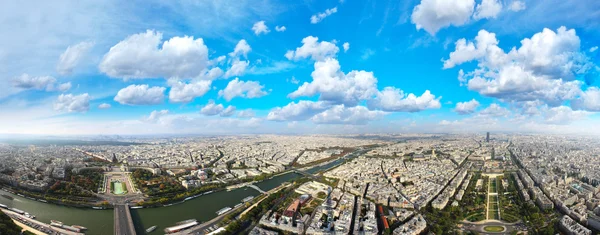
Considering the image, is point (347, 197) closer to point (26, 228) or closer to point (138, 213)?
point (138, 213)

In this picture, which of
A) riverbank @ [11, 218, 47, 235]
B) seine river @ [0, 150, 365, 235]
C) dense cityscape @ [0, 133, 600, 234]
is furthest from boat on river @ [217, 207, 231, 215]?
riverbank @ [11, 218, 47, 235]

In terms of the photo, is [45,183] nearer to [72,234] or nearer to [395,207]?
[72,234]

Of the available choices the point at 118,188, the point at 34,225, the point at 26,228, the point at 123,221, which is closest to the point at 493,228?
the point at 123,221

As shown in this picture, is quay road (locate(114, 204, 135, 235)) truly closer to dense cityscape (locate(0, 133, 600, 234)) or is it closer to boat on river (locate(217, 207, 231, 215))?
dense cityscape (locate(0, 133, 600, 234))

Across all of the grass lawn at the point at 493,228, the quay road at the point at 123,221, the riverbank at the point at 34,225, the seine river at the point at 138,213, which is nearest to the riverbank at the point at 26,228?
the riverbank at the point at 34,225

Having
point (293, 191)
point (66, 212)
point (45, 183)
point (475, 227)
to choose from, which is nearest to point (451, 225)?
point (475, 227)

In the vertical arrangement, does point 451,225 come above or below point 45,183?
below

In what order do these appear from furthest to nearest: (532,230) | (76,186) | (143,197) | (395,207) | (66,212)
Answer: (76,186), (143,197), (395,207), (66,212), (532,230)
